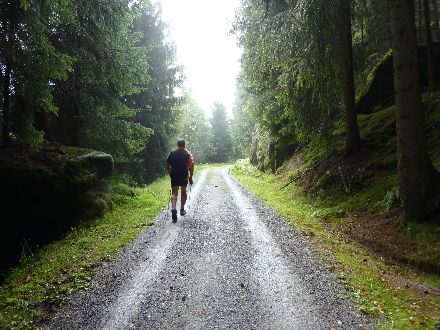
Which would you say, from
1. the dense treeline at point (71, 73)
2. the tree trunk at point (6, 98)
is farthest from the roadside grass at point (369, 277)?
the tree trunk at point (6, 98)

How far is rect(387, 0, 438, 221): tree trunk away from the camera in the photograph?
24.6 feet

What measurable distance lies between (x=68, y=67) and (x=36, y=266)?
5292 millimetres

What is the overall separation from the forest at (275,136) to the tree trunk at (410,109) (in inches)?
0.9

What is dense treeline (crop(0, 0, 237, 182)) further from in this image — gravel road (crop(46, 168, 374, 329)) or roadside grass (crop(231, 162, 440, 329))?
roadside grass (crop(231, 162, 440, 329))

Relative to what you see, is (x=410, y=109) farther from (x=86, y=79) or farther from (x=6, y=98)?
(x=86, y=79)

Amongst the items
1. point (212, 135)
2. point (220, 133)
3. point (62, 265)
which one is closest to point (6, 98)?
point (62, 265)

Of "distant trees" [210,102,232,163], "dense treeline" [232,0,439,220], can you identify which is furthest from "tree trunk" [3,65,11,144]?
"distant trees" [210,102,232,163]

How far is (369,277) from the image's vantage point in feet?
20.4

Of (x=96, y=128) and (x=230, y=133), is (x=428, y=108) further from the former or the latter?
(x=230, y=133)

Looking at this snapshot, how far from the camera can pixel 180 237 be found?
8.73 metres

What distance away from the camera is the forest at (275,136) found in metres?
6.82

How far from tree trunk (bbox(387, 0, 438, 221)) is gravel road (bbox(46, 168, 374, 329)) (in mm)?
2659

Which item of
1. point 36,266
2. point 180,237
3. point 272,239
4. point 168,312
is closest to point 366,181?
point 272,239

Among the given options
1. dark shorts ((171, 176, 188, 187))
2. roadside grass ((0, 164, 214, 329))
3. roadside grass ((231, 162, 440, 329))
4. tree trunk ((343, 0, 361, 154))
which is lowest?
roadside grass ((231, 162, 440, 329))
